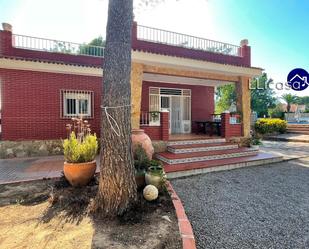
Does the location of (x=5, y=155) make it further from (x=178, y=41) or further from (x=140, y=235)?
(x=178, y=41)

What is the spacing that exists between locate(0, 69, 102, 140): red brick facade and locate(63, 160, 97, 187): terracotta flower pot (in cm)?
509

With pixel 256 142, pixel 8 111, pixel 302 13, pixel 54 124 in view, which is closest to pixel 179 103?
pixel 256 142

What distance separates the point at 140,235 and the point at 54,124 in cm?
746

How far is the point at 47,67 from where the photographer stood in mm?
8031

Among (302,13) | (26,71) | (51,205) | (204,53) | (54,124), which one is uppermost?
(302,13)

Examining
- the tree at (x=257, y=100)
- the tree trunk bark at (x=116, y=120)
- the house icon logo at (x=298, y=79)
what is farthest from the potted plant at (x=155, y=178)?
the tree at (x=257, y=100)

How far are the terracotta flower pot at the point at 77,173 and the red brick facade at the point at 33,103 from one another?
200 inches

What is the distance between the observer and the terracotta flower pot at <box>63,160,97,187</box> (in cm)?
413

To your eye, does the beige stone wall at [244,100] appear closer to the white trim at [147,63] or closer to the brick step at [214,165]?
the white trim at [147,63]

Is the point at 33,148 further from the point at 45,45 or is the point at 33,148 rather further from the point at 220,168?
the point at 220,168

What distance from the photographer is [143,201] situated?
340 centimetres

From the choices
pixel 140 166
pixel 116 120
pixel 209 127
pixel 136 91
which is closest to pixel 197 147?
pixel 209 127

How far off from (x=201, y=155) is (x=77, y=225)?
18.1 feet
